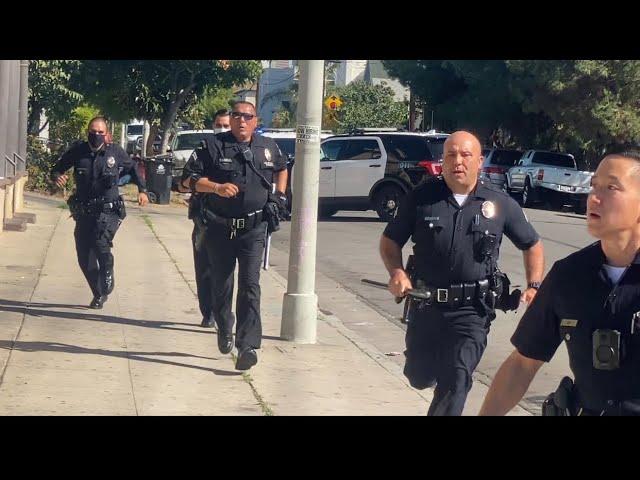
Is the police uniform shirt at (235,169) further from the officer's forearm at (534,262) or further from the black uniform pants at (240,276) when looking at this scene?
the officer's forearm at (534,262)

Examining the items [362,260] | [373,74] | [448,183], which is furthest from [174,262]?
[373,74]

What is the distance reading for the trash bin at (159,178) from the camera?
26.3 metres

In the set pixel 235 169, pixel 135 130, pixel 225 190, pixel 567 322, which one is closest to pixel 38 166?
pixel 235 169

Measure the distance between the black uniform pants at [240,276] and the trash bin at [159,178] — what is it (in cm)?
→ 1785

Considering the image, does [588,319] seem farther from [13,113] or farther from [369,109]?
[369,109]

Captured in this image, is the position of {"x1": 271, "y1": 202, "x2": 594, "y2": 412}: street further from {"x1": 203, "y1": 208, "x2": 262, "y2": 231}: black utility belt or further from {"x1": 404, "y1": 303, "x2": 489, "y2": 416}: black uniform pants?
{"x1": 404, "y1": 303, "x2": 489, "y2": 416}: black uniform pants

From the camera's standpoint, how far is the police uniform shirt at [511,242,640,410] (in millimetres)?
3609

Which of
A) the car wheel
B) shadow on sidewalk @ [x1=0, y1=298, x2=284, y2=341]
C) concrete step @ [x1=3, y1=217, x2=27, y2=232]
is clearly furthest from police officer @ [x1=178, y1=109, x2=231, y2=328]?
the car wheel

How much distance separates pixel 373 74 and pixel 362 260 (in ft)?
235

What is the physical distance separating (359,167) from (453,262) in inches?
701

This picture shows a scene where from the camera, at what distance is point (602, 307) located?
3.67m

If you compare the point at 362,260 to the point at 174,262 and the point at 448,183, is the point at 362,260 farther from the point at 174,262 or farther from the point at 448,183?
the point at 448,183
